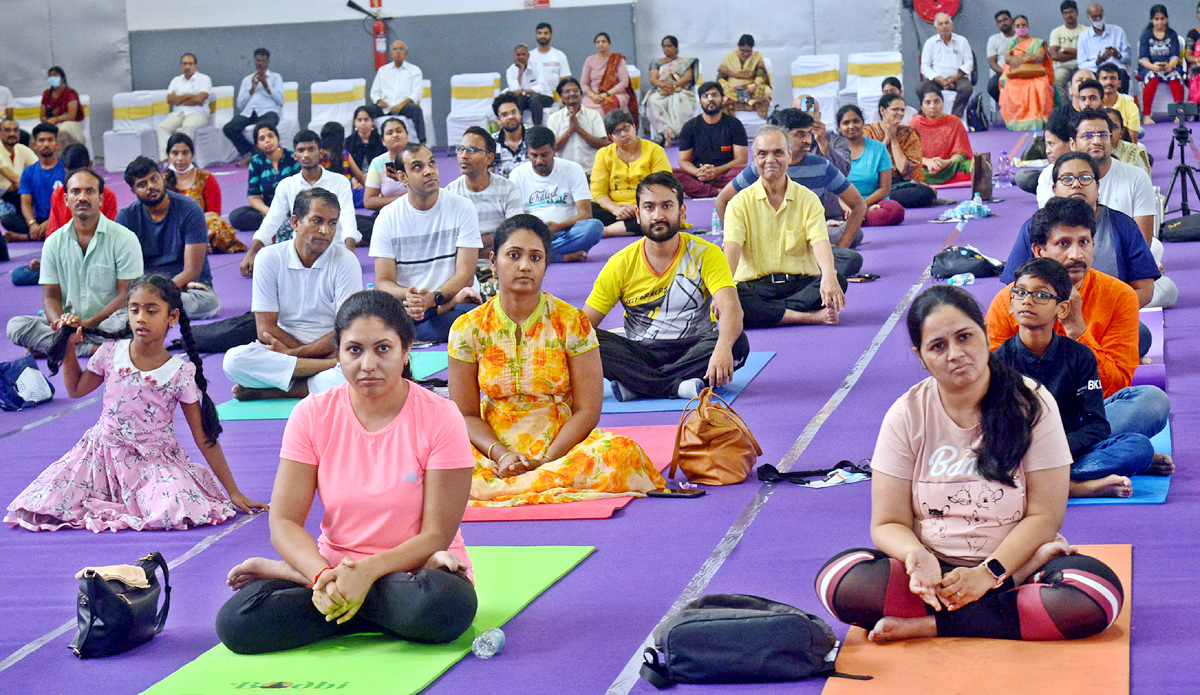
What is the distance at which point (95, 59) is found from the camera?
20.4 m

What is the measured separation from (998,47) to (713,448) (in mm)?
14931

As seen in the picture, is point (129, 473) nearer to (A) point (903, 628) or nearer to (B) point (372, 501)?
(B) point (372, 501)

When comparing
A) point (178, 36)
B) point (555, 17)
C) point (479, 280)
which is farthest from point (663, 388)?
point (178, 36)

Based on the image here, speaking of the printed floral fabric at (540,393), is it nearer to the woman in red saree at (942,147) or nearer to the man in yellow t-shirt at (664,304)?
the man in yellow t-shirt at (664,304)

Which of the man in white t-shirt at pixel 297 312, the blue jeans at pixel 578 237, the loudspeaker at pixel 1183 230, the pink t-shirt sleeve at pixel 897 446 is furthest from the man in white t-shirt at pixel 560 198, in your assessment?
the pink t-shirt sleeve at pixel 897 446

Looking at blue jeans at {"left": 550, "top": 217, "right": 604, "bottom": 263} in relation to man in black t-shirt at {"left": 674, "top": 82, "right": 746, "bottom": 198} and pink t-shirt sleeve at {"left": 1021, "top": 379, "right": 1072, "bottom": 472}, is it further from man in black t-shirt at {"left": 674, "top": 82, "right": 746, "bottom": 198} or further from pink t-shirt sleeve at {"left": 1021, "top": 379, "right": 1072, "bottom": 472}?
pink t-shirt sleeve at {"left": 1021, "top": 379, "right": 1072, "bottom": 472}

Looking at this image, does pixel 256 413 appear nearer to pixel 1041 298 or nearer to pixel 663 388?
pixel 663 388

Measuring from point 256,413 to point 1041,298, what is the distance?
3.85 metres

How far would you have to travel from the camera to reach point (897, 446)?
3.49 meters

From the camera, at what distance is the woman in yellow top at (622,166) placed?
10805mm

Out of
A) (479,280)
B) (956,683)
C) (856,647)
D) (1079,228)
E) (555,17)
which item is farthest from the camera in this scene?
(555,17)

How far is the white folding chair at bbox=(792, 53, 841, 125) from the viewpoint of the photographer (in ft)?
62.0

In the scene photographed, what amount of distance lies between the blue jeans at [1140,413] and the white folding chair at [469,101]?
14434 mm

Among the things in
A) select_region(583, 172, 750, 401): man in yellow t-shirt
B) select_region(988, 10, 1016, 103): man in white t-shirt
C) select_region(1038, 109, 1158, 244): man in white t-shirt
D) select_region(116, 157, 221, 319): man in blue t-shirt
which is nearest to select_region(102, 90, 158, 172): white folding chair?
select_region(116, 157, 221, 319): man in blue t-shirt
